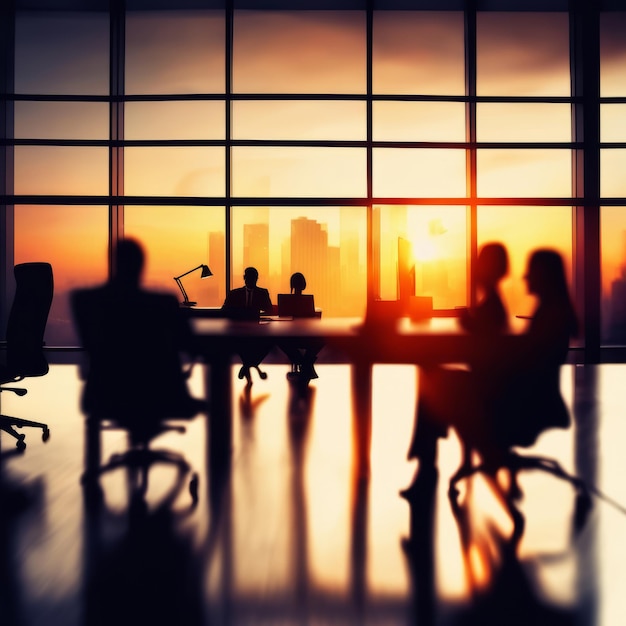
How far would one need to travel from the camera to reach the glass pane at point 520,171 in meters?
7.47

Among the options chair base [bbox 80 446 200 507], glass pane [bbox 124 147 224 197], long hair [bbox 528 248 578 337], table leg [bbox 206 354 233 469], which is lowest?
chair base [bbox 80 446 200 507]

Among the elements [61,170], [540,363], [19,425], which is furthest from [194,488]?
[61,170]

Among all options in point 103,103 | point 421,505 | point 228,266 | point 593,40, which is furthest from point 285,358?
point 593,40

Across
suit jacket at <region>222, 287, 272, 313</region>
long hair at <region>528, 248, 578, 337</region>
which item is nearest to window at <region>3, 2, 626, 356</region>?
suit jacket at <region>222, 287, 272, 313</region>

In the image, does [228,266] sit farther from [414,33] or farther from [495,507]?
[495,507]

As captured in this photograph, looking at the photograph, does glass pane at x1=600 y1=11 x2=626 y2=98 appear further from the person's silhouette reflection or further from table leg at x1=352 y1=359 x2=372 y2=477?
the person's silhouette reflection

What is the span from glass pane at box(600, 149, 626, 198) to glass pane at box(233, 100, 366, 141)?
3.58 meters

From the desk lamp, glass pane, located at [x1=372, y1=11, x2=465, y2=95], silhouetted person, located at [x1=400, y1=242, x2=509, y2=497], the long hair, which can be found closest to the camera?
the long hair

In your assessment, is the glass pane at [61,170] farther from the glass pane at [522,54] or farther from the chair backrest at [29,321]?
the glass pane at [522,54]

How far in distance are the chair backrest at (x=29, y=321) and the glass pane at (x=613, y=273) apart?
7454mm

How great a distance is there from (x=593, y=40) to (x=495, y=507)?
24.9ft

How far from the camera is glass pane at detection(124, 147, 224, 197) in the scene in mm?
7332

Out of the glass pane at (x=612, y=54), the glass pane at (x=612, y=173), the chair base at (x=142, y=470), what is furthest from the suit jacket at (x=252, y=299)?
the glass pane at (x=612, y=54)

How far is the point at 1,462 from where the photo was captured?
3.35m
